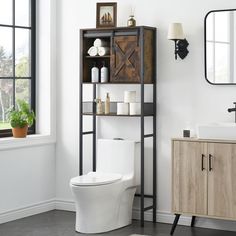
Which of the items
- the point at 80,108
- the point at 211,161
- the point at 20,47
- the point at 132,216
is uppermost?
the point at 20,47

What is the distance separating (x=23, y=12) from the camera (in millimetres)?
6086

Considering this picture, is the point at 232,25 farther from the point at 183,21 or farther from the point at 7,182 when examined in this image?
the point at 7,182

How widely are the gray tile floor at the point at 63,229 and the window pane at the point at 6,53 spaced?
1.45m

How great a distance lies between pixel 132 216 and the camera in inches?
227

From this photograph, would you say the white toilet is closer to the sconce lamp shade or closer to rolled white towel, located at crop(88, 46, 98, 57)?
rolled white towel, located at crop(88, 46, 98, 57)

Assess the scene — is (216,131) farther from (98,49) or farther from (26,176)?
(26,176)

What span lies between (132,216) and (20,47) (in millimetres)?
2034

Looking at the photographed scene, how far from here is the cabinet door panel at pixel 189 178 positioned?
5020 millimetres

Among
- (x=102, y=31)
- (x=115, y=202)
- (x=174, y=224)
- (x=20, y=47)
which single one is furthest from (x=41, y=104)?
(x=174, y=224)

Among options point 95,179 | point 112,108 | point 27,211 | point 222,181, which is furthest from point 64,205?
point 222,181

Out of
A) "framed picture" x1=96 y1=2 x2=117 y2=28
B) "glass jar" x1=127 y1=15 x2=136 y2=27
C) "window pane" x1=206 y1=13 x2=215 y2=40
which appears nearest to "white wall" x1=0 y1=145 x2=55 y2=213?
"framed picture" x1=96 y1=2 x2=117 y2=28

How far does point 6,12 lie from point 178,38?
1.76 metres

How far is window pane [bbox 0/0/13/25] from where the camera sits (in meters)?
5.82

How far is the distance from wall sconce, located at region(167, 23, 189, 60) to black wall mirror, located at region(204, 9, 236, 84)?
0.20 metres
